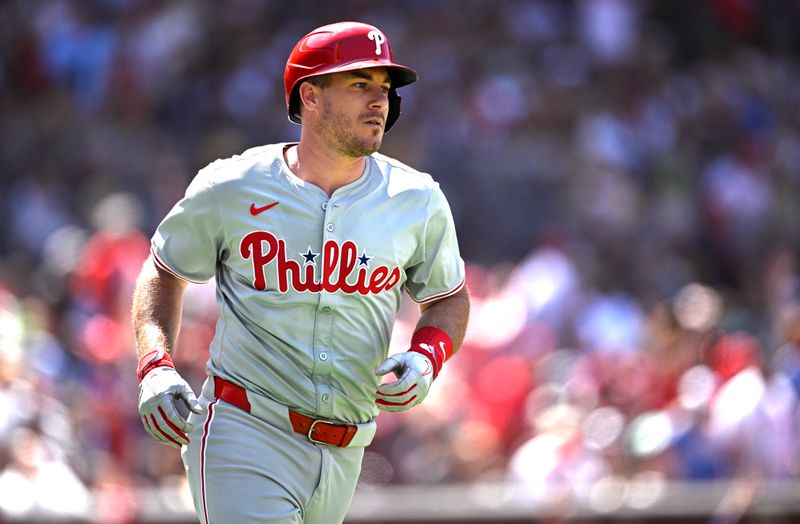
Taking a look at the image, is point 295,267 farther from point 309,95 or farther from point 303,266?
point 309,95

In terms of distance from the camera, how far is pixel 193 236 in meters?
4.65

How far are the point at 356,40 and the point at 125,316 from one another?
5950 mm

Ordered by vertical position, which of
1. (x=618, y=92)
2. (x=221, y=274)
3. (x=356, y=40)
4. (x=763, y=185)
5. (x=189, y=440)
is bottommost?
(x=189, y=440)

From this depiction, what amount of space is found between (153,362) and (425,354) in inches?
33.5

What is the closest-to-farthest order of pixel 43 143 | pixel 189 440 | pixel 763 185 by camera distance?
pixel 189 440
pixel 43 143
pixel 763 185

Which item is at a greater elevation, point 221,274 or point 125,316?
point 125,316

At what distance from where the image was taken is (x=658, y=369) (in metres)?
10.3

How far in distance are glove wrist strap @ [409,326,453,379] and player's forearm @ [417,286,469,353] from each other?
4 centimetres

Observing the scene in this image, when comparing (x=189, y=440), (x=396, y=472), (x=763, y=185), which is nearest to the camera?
(x=189, y=440)

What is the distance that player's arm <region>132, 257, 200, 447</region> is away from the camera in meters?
4.31

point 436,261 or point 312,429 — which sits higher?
point 436,261

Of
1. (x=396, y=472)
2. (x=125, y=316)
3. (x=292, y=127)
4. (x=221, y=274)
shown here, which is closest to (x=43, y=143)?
(x=292, y=127)

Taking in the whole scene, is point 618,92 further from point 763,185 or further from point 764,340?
point 764,340

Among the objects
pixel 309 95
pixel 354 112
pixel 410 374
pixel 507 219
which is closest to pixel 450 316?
pixel 410 374
